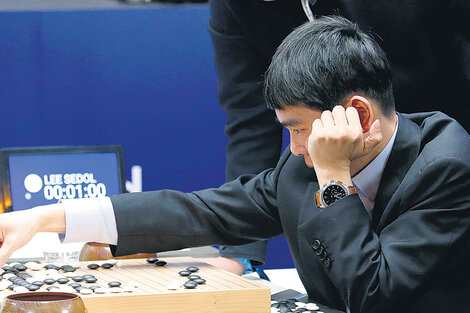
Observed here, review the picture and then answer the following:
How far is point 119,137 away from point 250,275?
151 centimetres

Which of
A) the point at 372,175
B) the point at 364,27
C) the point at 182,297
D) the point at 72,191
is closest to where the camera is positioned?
the point at 182,297

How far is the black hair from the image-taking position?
4.13 feet

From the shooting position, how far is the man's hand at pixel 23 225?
1.30 m

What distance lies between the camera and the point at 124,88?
3037 mm

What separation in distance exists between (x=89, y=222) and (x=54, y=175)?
85cm

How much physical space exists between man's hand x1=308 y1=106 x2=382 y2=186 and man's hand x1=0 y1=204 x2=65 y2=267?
48 cm

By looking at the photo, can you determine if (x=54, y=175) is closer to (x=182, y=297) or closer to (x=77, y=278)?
(x=77, y=278)

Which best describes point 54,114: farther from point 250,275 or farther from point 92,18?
point 250,275

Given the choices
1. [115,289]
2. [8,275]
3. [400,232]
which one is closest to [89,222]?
[8,275]

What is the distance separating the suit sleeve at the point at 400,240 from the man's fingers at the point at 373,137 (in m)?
0.09

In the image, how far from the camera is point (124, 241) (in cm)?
142

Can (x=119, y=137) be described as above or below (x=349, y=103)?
below

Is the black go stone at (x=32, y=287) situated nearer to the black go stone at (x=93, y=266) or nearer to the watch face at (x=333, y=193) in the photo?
the black go stone at (x=93, y=266)

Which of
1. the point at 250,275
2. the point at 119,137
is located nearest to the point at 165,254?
the point at 250,275
